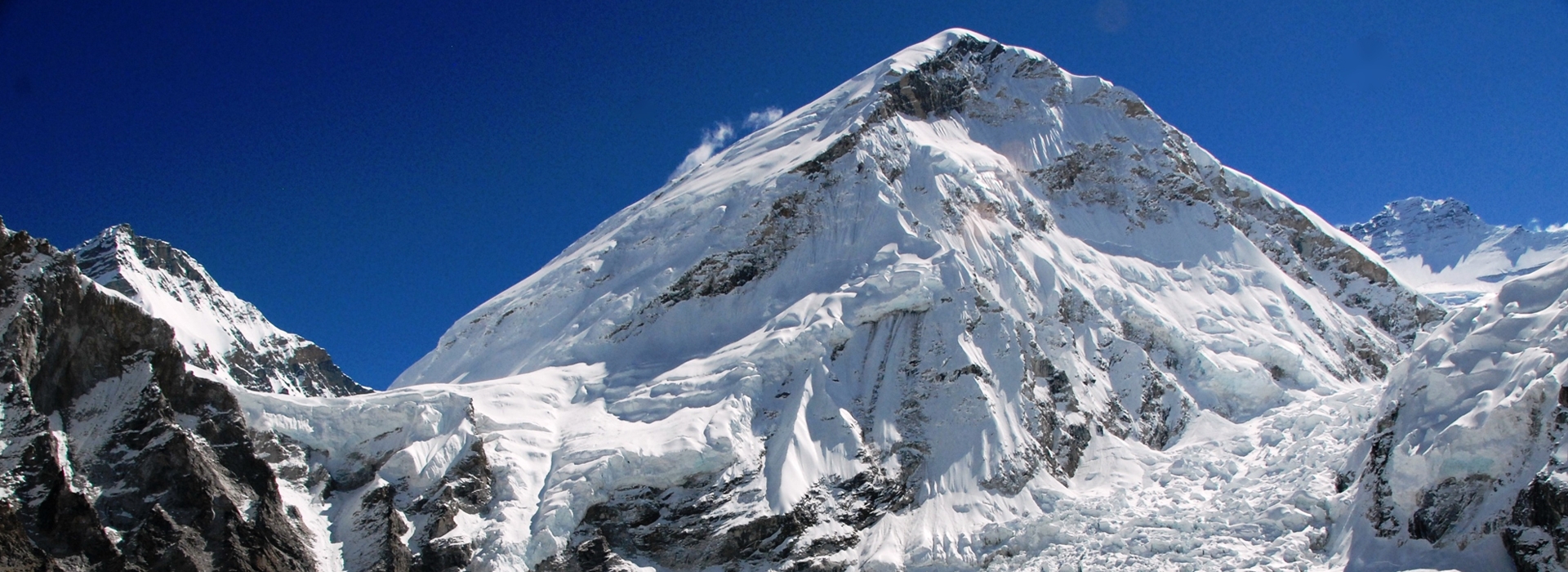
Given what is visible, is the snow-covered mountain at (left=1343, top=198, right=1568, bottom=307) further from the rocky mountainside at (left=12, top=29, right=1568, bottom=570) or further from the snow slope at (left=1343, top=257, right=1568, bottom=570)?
the snow slope at (left=1343, top=257, right=1568, bottom=570)

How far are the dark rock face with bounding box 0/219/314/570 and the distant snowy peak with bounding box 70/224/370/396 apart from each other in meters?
36.0

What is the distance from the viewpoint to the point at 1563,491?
2966 cm

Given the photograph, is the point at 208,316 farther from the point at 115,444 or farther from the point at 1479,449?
the point at 1479,449

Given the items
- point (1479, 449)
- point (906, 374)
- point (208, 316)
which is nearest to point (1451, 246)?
point (906, 374)

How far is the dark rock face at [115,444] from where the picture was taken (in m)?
36.5

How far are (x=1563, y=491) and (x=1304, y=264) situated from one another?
44.1 meters

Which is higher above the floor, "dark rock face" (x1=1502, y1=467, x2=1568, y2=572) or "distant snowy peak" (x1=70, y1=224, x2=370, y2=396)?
"distant snowy peak" (x1=70, y1=224, x2=370, y2=396)

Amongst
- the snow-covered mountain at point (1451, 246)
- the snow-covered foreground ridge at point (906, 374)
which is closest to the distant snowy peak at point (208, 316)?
the snow-covered foreground ridge at point (906, 374)

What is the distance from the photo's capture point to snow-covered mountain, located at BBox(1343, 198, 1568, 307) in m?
114

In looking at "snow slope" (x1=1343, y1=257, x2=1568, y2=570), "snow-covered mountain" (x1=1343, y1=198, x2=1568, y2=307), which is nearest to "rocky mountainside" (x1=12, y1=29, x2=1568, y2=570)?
"snow slope" (x1=1343, y1=257, x2=1568, y2=570)

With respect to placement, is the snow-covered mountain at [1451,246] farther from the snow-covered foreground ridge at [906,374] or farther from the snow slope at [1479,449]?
the snow slope at [1479,449]

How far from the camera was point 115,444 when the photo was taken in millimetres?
39750

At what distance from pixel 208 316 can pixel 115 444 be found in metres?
51.4

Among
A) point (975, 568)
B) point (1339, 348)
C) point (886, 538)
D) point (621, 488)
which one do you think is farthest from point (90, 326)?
point (1339, 348)
